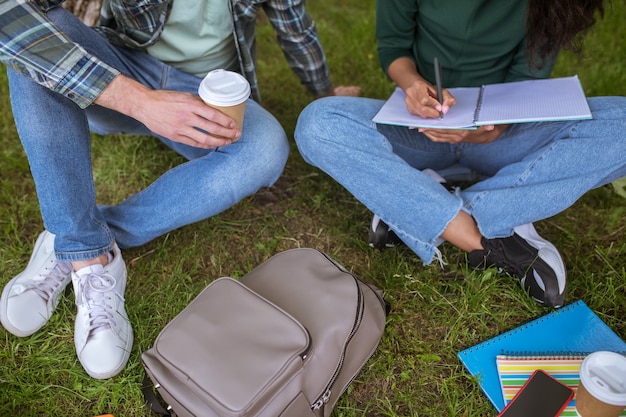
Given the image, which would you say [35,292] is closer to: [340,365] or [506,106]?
[340,365]

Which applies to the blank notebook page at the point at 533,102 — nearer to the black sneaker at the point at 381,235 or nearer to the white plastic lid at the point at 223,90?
the black sneaker at the point at 381,235

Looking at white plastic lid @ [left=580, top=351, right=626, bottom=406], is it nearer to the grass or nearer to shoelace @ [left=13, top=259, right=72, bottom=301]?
the grass

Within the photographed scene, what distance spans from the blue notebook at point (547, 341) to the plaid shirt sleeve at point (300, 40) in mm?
1207

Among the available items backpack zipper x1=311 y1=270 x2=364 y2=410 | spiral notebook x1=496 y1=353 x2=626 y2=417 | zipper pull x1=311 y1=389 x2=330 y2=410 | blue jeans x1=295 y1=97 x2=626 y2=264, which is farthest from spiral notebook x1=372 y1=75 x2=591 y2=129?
zipper pull x1=311 y1=389 x2=330 y2=410

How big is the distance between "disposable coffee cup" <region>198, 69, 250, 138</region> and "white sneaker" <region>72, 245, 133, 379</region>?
27.1 inches

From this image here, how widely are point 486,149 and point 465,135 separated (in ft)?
0.68

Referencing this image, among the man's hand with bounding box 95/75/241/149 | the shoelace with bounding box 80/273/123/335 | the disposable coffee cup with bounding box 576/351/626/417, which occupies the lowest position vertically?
the shoelace with bounding box 80/273/123/335

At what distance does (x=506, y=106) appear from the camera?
5.93 feet

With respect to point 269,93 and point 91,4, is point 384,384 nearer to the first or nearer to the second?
point 269,93

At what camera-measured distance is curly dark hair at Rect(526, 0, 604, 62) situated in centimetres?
187

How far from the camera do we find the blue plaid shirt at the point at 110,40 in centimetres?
160

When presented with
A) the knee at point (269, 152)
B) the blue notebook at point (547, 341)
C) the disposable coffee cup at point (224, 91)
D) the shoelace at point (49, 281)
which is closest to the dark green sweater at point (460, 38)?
the knee at point (269, 152)

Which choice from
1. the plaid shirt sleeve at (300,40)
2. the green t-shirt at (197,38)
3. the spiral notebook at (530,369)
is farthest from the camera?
the plaid shirt sleeve at (300,40)

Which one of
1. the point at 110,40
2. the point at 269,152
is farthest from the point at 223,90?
the point at 110,40
